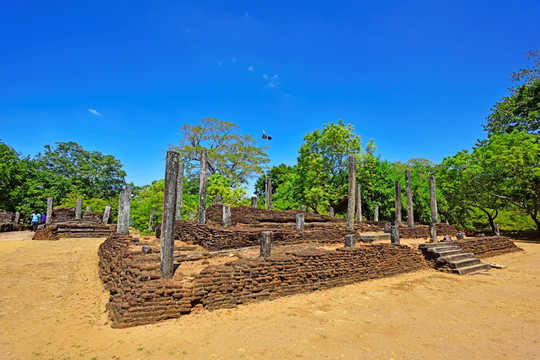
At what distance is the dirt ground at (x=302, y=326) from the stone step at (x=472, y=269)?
5.64 ft

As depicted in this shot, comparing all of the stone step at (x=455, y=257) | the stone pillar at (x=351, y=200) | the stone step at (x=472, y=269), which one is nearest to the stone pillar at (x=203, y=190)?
the stone pillar at (x=351, y=200)

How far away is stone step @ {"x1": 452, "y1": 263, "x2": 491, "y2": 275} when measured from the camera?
11.0 meters

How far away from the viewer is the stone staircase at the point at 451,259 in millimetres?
11231

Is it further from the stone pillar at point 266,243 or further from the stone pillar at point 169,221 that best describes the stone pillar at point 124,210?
the stone pillar at point 266,243

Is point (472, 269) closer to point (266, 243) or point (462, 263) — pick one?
point (462, 263)

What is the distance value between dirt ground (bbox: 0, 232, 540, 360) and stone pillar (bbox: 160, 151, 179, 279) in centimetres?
126

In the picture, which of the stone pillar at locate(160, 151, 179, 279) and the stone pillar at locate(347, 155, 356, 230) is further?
the stone pillar at locate(347, 155, 356, 230)

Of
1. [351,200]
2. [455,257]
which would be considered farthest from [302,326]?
[455,257]

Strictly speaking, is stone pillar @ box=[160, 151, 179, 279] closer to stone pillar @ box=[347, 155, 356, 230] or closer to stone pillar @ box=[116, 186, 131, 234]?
stone pillar @ box=[116, 186, 131, 234]

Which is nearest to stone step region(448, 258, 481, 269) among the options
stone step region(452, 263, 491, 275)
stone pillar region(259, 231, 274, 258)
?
stone step region(452, 263, 491, 275)

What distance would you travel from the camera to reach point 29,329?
17.6 ft

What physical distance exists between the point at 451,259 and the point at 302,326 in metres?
9.34

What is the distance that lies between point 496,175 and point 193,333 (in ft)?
78.7

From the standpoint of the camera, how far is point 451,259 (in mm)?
11844
